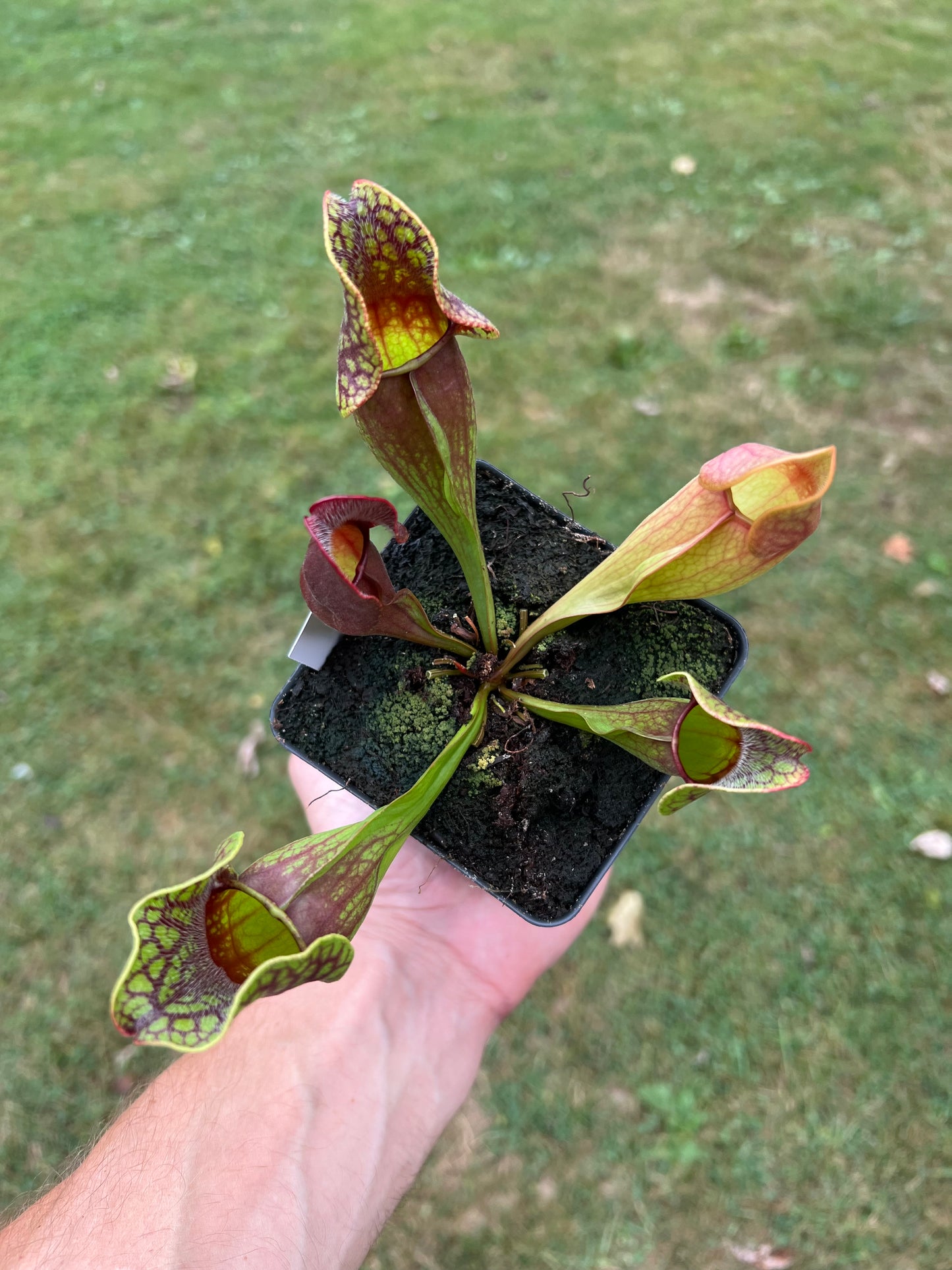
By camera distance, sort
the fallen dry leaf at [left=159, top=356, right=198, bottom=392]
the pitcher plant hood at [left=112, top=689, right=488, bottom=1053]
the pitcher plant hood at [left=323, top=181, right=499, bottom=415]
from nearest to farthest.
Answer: the pitcher plant hood at [left=112, top=689, right=488, bottom=1053] < the pitcher plant hood at [left=323, top=181, right=499, bottom=415] < the fallen dry leaf at [left=159, top=356, right=198, bottom=392]

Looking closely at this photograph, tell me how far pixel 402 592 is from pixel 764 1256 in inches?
69.1

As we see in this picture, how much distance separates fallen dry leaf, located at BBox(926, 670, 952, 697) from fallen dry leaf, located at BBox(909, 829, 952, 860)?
1.28 ft

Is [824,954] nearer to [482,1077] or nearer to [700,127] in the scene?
[482,1077]

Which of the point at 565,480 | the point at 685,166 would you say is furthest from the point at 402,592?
the point at 685,166

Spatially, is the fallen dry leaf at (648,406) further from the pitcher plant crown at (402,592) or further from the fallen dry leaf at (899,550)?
the pitcher plant crown at (402,592)

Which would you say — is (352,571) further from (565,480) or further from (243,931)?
(565,480)

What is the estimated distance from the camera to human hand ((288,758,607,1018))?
1.42m

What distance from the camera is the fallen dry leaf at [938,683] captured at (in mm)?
2170

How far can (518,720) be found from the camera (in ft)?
3.52

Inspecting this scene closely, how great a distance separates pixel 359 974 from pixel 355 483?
1567 mm

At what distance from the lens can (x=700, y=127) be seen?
3334mm

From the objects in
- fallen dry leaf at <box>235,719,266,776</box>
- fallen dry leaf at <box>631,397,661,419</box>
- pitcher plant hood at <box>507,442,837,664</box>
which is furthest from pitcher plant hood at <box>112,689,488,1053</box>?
fallen dry leaf at <box>631,397,661,419</box>

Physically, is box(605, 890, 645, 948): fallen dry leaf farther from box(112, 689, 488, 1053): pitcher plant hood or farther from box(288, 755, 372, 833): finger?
box(112, 689, 488, 1053): pitcher plant hood

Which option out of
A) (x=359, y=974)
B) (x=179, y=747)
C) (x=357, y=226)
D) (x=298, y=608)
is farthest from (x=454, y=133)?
(x=359, y=974)
